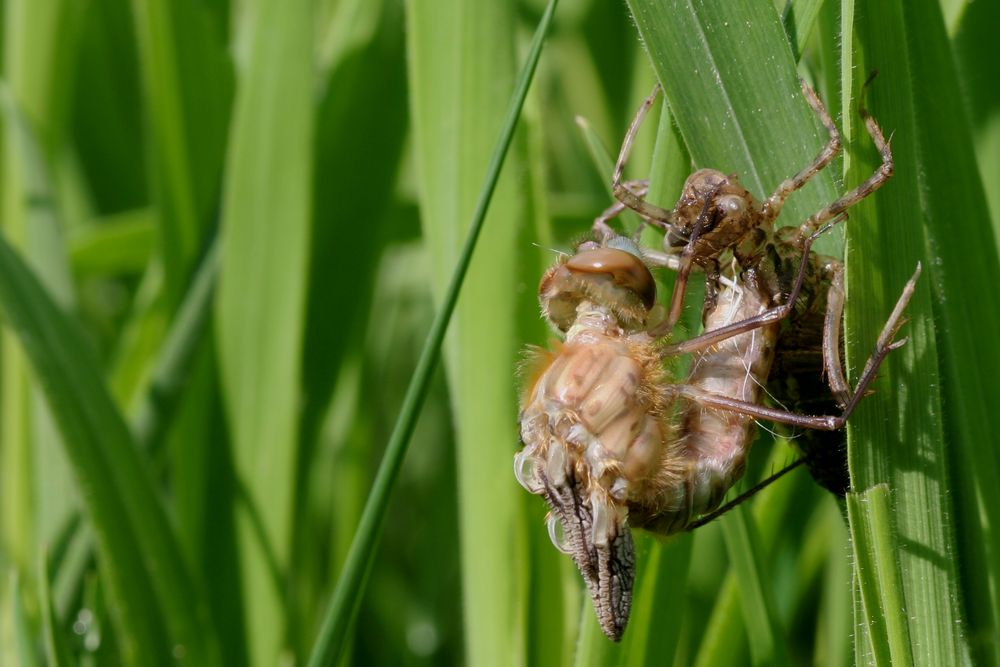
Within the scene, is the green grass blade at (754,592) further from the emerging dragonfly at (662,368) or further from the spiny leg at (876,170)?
the spiny leg at (876,170)

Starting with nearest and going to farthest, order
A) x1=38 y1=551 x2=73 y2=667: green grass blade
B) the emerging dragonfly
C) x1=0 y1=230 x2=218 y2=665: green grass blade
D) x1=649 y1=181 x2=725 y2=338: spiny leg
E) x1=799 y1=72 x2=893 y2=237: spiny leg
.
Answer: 1. x1=799 y1=72 x2=893 y2=237: spiny leg
2. the emerging dragonfly
3. x1=649 y1=181 x2=725 y2=338: spiny leg
4. x1=38 y1=551 x2=73 y2=667: green grass blade
5. x1=0 y1=230 x2=218 y2=665: green grass blade

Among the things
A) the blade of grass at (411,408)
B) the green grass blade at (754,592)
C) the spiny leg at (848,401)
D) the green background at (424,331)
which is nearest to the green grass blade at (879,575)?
the green background at (424,331)

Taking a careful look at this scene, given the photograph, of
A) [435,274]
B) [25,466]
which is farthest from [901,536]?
[25,466]

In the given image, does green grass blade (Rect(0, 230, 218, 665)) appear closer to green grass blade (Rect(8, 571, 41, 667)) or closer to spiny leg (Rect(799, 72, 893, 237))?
green grass blade (Rect(8, 571, 41, 667))

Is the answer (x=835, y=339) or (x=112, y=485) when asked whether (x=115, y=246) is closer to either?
(x=112, y=485)

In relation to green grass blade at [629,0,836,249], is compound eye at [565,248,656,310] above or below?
below

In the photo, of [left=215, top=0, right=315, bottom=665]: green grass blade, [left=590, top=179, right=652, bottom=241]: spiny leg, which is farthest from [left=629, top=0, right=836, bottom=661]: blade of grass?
[left=215, top=0, right=315, bottom=665]: green grass blade
